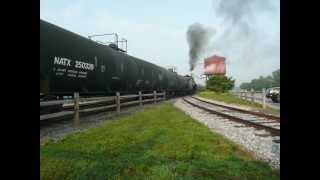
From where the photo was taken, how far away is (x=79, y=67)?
1223 centimetres

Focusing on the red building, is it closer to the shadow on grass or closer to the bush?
the bush

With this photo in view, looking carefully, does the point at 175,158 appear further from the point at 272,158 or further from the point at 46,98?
the point at 46,98

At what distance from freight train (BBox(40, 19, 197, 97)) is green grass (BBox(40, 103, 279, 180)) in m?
3.01

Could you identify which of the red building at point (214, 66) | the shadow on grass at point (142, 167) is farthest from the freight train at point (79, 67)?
the red building at point (214, 66)

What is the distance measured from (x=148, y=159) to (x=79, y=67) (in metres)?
7.65

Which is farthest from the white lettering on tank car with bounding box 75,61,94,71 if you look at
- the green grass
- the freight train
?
the green grass

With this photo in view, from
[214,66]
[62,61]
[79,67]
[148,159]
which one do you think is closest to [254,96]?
[79,67]

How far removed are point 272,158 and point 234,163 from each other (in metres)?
1.35

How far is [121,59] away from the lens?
17.7m

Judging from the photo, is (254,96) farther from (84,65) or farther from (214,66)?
(214,66)

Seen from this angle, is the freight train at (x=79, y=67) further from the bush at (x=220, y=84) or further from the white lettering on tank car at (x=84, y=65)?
the bush at (x=220, y=84)

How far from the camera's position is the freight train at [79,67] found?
33.3 feet

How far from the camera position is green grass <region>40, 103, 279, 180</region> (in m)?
4.45
